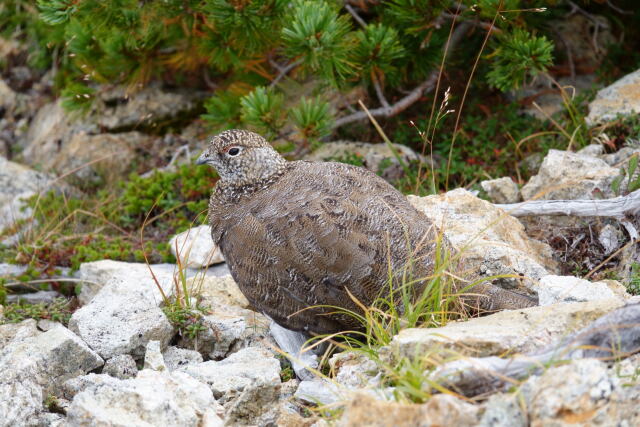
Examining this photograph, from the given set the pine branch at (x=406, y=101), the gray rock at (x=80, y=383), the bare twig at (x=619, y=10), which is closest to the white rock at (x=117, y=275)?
the gray rock at (x=80, y=383)

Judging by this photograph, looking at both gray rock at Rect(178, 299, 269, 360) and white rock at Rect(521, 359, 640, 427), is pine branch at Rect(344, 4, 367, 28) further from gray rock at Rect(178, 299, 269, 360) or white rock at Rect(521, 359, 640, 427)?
white rock at Rect(521, 359, 640, 427)

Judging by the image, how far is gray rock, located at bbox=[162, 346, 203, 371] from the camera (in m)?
4.29

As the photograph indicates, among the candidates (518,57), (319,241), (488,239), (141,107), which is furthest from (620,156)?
(141,107)

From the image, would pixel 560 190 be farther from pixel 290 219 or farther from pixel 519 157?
pixel 290 219

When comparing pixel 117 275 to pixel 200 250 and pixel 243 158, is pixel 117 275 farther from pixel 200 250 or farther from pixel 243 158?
pixel 243 158

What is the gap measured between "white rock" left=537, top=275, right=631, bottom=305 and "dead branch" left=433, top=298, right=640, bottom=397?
0.85 m

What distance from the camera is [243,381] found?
12.3ft

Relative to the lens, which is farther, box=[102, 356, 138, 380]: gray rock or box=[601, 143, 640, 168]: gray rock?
box=[601, 143, 640, 168]: gray rock

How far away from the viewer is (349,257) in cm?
399

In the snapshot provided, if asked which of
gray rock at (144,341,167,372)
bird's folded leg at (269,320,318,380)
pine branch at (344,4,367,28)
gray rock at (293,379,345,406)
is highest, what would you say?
pine branch at (344,4,367,28)

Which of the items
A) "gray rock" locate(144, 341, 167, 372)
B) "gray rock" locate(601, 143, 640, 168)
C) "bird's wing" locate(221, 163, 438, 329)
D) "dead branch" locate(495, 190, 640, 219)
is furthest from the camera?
"gray rock" locate(601, 143, 640, 168)

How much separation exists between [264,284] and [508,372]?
5.42 ft

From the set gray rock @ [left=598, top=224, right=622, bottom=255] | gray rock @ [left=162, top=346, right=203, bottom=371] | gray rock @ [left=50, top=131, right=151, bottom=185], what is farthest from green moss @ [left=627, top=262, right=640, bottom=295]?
gray rock @ [left=50, top=131, right=151, bottom=185]

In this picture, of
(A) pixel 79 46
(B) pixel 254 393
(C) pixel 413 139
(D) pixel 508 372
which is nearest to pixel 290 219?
(B) pixel 254 393
